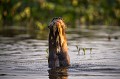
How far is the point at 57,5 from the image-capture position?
39781mm

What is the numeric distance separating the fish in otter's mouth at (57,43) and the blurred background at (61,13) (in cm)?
2152

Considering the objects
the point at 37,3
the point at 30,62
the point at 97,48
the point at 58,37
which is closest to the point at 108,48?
the point at 97,48

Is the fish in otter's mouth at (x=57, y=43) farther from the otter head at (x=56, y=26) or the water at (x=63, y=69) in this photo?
the water at (x=63, y=69)

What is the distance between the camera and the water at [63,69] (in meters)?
13.4

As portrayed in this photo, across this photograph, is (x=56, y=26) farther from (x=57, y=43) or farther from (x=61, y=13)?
(x=61, y=13)

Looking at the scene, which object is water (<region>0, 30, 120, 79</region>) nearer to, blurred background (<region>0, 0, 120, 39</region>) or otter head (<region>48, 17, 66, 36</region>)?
otter head (<region>48, 17, 66, 36</region>)

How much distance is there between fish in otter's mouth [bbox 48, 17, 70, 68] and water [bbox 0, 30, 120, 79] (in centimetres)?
37

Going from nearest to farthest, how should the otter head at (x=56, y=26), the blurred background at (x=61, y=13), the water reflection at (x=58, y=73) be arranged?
1. the water reflection at (x=58, y=73)
2. the otter head at (x=56, y=26)
3. the blurred background at (x=61, y=13)

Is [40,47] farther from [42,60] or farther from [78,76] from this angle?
[78,76]

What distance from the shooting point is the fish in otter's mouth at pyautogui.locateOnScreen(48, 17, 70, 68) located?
1425 centimetres

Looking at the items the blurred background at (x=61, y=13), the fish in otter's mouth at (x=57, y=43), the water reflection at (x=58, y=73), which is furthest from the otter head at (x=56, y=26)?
the blurred background at (x=61, y=13)

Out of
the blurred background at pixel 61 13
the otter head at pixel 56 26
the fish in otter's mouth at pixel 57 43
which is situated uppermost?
the blurred background at pixel 61 13

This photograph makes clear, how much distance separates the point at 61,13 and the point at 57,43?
24667mm

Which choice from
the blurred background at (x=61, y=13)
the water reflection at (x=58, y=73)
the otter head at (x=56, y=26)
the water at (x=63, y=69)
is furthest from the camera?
the blurred background at (x=61, y=13)
